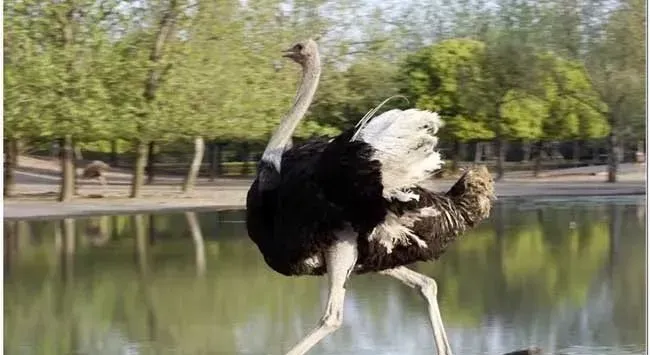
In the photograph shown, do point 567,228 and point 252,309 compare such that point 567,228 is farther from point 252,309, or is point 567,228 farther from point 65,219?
point 65,219

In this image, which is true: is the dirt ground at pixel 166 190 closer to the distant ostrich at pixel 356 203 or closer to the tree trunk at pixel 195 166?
the tree trunk at pixel 195 166

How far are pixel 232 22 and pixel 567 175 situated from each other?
116 centimetres

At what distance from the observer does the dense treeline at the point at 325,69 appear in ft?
12.0

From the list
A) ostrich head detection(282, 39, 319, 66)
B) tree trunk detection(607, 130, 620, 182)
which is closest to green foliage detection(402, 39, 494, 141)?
tree trunk detection(607, 130, 620, 182)

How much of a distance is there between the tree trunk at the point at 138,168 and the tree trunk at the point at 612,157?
57.3 inches

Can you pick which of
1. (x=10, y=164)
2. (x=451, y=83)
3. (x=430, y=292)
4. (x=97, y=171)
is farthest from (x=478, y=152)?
(x=10, y=164)

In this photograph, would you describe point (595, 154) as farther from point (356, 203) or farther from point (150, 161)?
point (150, 161)

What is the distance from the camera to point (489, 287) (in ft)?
12.4

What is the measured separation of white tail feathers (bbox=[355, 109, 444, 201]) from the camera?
9.47ft

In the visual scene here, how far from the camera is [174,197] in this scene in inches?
148

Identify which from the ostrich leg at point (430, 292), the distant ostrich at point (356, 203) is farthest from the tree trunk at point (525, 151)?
the ostrich leg at point (430, 292)

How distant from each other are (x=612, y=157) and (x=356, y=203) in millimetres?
1234

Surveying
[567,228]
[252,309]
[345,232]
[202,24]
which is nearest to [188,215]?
[252,309]

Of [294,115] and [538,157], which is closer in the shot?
[294,115]
